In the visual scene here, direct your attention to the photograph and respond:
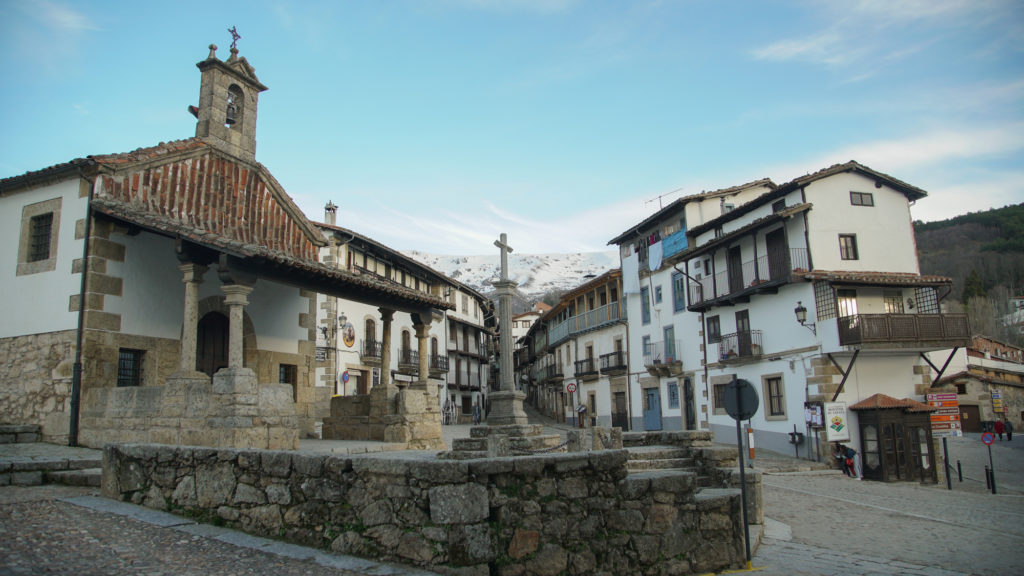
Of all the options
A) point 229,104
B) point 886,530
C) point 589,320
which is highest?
point 229,104

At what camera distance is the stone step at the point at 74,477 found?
7750 mm

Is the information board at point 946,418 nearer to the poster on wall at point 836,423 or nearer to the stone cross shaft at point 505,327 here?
the poster on wall at point 836,423

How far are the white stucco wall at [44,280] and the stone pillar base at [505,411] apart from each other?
7.00 metres

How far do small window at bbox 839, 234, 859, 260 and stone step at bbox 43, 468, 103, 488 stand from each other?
1995cm

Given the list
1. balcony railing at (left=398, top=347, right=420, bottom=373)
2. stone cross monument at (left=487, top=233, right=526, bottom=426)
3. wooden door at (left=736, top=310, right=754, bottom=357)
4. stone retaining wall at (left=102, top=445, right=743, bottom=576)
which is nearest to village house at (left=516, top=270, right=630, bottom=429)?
wooden door at (left=736, top=310, right=754, bottom=357)

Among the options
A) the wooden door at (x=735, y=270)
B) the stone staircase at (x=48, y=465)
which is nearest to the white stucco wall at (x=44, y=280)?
the stone staircase at (x=48, y=465)

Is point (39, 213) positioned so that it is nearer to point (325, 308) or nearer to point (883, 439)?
point (325, 308)

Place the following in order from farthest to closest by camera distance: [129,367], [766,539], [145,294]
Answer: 1. [145,294]
2. [129,367]
3. [766,539]

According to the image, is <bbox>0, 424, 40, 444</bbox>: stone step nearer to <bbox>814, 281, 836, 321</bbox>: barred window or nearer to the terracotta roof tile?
<bbox>814, 281, 836, 321</bbox>: barred window

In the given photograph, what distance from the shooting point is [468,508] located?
15.9ft

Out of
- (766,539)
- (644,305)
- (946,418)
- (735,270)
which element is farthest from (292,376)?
(644,305)

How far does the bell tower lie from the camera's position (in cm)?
1386

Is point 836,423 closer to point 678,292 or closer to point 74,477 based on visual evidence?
point 678,292

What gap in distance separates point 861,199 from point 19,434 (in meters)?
22.5
